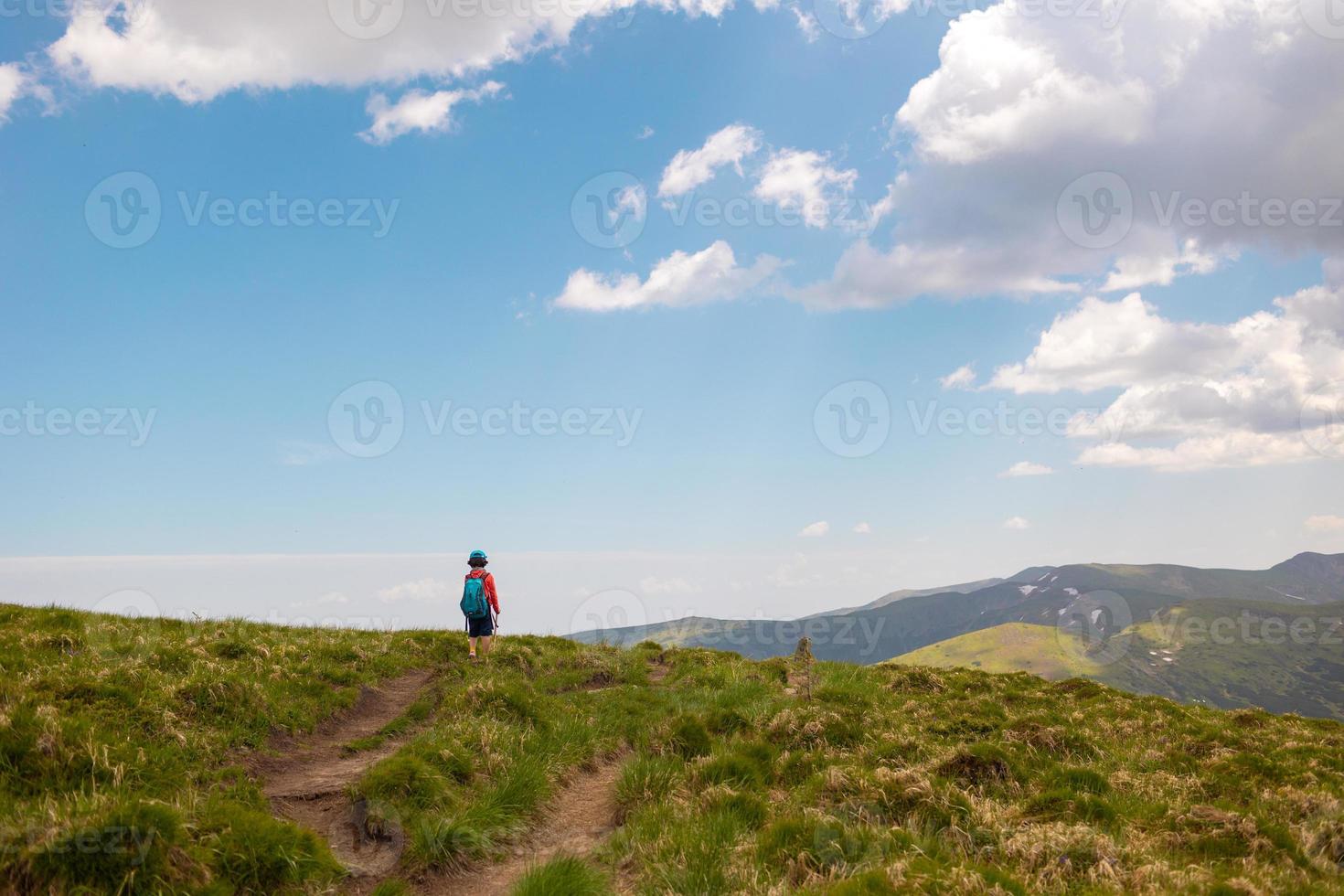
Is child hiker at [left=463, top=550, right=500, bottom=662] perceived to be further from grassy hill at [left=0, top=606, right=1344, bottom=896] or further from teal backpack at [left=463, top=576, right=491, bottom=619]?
grassy hill at [left=0, top=606, right=1344, bottom=896]

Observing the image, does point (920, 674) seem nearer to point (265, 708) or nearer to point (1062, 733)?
point (1062, 733)

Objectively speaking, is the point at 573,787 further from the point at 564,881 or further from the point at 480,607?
the point at 480,607

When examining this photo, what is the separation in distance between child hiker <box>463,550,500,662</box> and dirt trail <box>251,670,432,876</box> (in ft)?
17.3

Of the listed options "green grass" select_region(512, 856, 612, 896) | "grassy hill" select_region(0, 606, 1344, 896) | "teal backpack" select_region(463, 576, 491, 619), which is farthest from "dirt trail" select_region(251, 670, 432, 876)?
"teal backpack" select_region(463, 576, 491, 619)

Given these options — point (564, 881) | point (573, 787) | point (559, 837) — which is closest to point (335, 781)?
point (559, 837)

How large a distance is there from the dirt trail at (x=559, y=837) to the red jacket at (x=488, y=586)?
28.6ft

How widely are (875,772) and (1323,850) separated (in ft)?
16.5

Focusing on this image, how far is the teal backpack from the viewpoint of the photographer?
69.7ft

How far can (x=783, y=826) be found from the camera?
880cm

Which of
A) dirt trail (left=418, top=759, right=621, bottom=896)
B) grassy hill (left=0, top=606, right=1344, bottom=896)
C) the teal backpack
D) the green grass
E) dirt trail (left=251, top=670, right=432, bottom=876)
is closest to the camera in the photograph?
grassy hill (left=0, top=606, right=1344, bottom=896)

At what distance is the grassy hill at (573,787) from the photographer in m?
7.40

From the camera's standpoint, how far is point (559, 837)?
10656 mm

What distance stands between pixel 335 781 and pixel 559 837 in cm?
377

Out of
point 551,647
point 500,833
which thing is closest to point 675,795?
point 500,833
